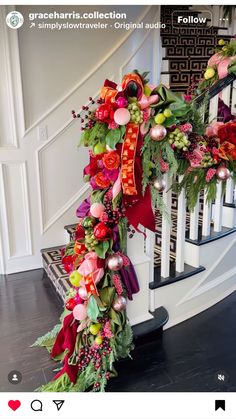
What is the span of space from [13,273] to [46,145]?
722 millimetres

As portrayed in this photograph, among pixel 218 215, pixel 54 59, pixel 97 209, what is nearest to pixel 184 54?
pixel 54 59

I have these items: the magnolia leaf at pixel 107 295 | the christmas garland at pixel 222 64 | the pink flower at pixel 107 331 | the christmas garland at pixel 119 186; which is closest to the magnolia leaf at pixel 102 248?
the christmas garland at pixel 119 186

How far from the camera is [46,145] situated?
179cm

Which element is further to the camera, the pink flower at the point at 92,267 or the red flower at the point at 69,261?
the red flower at the point at 69,261

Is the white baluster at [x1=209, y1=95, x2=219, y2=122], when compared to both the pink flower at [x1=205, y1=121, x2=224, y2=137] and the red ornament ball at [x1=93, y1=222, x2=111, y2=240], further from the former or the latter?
the red ornament ball at [x1=93, y1=222, x2=111, y2=240]

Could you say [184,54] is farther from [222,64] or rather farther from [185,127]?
[185,127]

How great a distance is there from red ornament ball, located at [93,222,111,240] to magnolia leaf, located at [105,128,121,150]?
0.22 meters

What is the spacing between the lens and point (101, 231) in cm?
93

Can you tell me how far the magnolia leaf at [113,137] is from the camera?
878 millimetres

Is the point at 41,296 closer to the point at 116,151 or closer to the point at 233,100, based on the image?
the point at 116,151

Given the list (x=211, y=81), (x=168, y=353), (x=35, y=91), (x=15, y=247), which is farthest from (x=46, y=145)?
(x=168, y=353)

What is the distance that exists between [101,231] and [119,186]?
137 millimetres

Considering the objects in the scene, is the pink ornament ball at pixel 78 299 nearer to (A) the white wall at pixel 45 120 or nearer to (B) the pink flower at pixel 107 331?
(B) the pink flower at pixel 107 331
